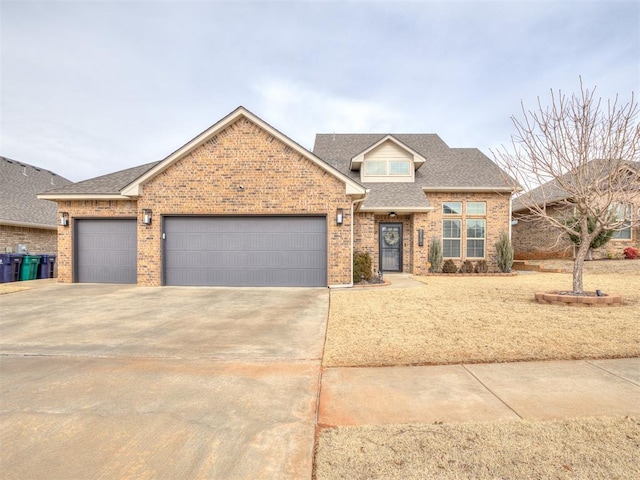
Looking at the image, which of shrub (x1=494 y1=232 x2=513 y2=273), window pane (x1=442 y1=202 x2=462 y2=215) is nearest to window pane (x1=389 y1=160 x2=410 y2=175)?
window pane (x1=442 y1=202 x2=462 y2=215)

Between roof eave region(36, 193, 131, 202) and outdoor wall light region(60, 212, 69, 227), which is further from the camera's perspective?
outdoor wall light region(60, 212, 69, 227)

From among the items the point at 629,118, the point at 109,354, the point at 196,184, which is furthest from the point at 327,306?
the point at 629,118

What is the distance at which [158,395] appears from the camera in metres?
3.14

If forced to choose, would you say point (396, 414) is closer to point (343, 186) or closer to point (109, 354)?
point (109, 354)

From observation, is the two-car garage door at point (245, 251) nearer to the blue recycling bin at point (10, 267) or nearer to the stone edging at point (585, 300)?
the stone edging at point (585, 300)

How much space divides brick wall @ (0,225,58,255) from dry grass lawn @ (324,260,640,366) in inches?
598

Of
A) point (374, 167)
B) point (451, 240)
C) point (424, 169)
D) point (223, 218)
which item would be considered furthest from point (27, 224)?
point (451, 240)

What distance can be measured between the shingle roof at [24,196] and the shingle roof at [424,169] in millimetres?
14721

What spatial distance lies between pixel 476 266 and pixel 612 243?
892cm

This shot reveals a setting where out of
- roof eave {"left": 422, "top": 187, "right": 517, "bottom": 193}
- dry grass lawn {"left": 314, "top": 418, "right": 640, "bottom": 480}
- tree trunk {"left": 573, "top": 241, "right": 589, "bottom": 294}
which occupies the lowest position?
dry grass lawn {"left": 314, "top": 418, "right": 640, "bottom": 480}

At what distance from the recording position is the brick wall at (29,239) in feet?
46.6

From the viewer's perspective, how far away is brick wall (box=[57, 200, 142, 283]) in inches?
455

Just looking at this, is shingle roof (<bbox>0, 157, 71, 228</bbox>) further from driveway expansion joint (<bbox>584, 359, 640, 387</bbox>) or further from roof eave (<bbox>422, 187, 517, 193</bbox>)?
driveway expansion joint (<bbox>584, 359, 640, 387</bbox>)

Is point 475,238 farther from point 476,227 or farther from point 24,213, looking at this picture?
point 24,213
